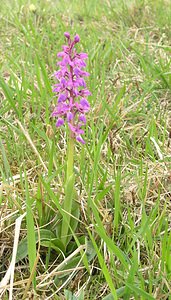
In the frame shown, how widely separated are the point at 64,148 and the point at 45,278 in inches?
28.7

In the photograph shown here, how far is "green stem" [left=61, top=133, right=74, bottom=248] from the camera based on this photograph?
4.32 feet

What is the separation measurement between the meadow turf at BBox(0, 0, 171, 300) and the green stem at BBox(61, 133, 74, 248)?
0.04 m

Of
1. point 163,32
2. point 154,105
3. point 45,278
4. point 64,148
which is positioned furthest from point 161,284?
point 163,32

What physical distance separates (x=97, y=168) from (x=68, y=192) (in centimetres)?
32

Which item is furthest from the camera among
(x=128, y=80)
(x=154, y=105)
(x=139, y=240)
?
(x=128, y=80)

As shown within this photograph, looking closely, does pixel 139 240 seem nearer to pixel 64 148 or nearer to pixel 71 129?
pixel 71 129

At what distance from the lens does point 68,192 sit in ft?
4.36

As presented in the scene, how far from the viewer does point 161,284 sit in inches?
48.2

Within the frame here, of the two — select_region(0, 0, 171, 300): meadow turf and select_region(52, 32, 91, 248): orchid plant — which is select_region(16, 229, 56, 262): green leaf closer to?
select_region(0, 0, 171, 300): meadow turf

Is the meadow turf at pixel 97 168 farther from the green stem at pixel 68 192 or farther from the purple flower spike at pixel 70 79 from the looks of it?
the purple flower spike at pixel 70 79

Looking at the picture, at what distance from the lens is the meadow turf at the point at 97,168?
1.28 meters

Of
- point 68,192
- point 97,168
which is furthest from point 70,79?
point 97,168

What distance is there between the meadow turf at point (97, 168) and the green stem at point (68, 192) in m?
0.04

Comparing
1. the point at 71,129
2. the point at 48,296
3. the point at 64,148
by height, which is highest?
the point at 71,129
